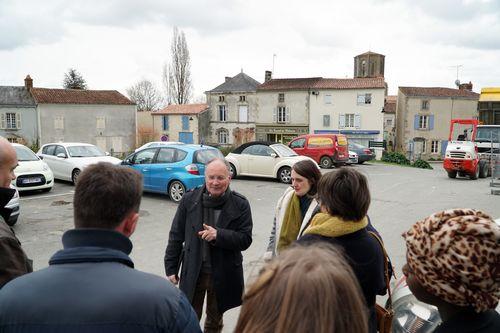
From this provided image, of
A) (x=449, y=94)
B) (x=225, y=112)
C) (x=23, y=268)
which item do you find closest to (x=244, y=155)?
(x=23, y=268)

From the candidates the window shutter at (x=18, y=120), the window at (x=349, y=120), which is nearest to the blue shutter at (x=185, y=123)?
the window shutter at (x=18, y=120)

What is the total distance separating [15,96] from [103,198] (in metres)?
47.1

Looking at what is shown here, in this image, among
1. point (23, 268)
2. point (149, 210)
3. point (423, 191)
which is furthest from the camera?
point (423, 191)

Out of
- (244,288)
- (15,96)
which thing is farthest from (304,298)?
(15,96)

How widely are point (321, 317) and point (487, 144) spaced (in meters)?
20.8

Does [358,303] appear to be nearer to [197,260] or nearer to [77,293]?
[77,293]

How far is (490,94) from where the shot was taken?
18.8m

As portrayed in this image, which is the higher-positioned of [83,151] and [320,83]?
[320,83]

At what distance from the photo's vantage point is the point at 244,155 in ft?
51.5

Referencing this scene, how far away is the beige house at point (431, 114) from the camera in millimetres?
46312

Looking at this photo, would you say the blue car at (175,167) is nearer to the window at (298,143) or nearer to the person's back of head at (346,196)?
the person's back of head at (346,196)

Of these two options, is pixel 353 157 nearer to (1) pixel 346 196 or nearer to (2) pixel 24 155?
(2) pixel 24 155

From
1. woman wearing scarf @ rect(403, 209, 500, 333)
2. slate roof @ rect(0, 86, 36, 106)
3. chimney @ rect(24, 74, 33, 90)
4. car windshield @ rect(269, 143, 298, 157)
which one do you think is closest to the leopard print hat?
woman wearing scarf @ rect(403, 209, 500, 333)

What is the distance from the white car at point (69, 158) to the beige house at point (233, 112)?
32770mm
